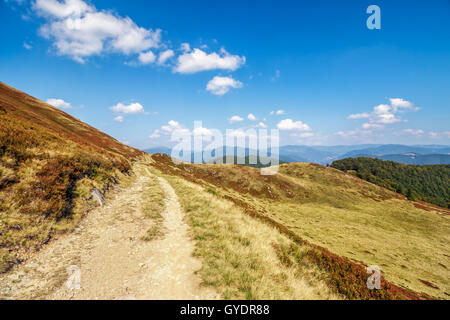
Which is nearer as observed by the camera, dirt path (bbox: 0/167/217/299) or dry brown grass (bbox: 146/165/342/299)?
dirt path (bbox: 0/167/217/299)

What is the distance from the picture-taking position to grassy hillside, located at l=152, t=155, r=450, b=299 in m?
11.7

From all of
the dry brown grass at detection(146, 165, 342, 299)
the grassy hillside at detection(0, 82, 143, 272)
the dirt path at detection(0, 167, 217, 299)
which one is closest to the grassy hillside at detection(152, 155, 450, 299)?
the dry brown grass at detection(146, 165, 342, 299)

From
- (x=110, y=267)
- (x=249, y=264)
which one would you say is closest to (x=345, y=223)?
(x=249, y=264)

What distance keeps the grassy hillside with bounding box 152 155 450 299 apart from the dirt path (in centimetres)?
530

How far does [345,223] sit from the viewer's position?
5622 cm

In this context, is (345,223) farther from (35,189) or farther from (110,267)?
(35,189)

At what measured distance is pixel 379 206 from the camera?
270ft

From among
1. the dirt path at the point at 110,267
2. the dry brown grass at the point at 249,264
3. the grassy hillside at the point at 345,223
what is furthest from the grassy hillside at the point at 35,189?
the grassy hillside at the point at 345,223

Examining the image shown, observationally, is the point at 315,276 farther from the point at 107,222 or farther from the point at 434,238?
the point at 434,238

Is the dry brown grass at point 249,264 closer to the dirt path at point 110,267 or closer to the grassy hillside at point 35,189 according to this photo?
the dirt path at point 110,267

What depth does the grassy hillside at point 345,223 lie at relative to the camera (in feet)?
38.3

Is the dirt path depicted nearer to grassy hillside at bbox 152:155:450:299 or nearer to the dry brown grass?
the dry brown grass
